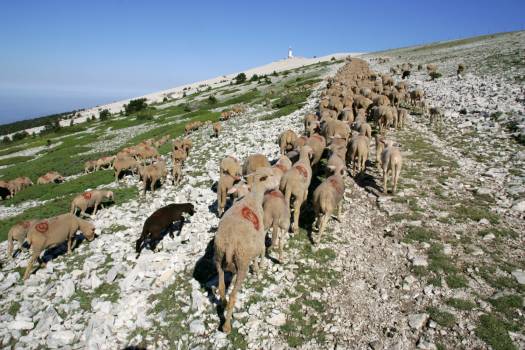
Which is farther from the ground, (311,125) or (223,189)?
(311,125)

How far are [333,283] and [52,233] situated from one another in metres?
9.35

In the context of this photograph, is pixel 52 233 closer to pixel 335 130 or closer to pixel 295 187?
pixel 295 187

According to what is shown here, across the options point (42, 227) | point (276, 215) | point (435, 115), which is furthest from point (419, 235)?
point (435, 115)

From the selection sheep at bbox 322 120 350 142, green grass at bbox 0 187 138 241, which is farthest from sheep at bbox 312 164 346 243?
green grass at bbox 0 187 138 241

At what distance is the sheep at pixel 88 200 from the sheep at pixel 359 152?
466 inches

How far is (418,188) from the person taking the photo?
13531 mm

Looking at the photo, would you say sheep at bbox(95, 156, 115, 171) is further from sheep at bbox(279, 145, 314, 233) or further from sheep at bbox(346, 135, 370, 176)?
sheep at bbox(279, 145, 314, 233)

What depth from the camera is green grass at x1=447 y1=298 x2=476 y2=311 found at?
743 centimetres

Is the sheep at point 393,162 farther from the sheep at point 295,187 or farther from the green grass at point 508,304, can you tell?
the green grass at point 508,304

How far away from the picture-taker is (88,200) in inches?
602

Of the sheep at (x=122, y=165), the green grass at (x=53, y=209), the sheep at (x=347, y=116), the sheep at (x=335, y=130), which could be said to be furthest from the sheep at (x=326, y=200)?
the sheep at (x=122, y=165)

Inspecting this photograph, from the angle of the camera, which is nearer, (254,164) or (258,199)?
(258,199)

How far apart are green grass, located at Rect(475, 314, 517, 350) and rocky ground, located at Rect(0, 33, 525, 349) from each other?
0.02 meters

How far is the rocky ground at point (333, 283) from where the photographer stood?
7215 millimetres
